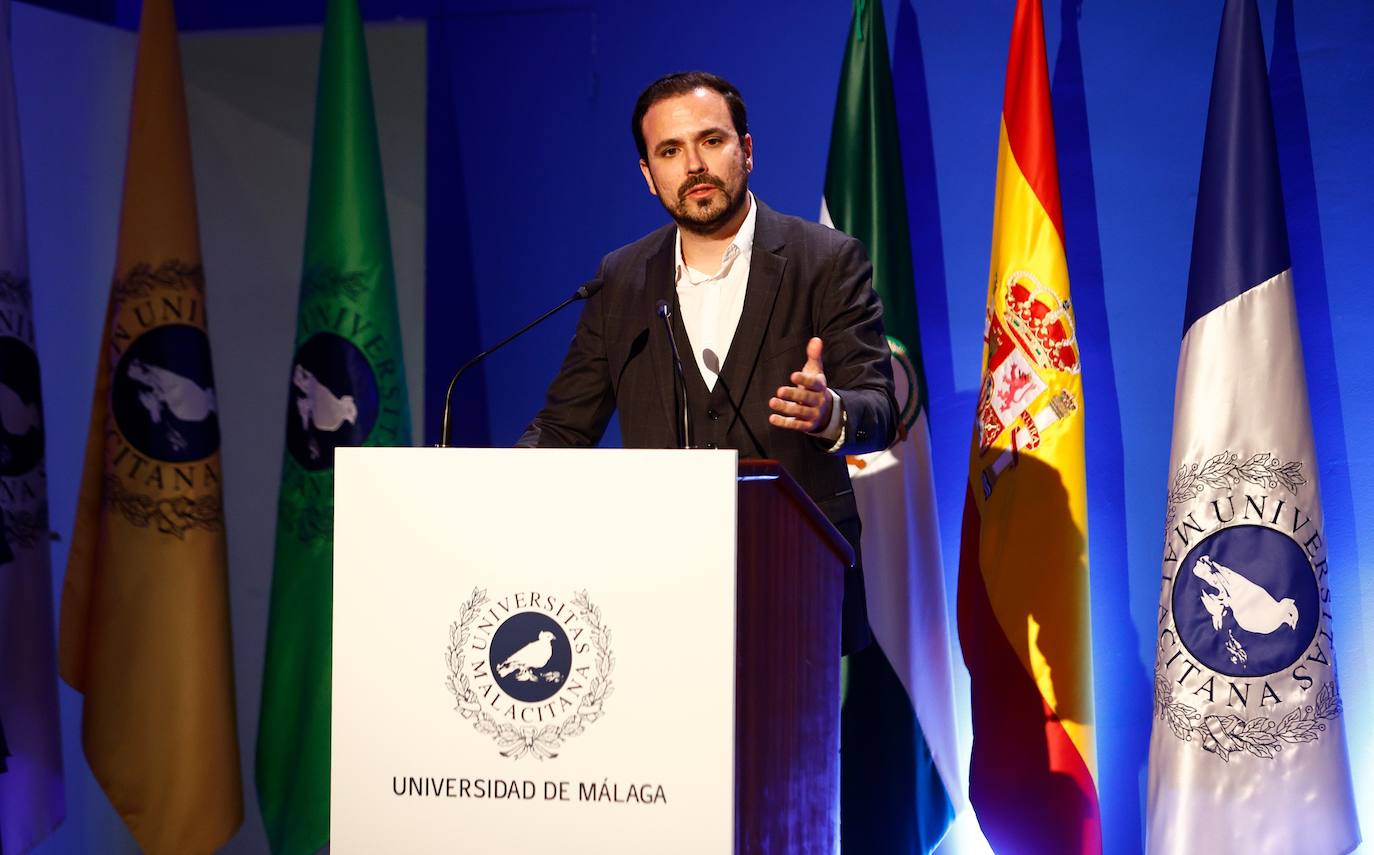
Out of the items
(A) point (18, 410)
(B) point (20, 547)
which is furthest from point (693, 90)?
(B) point (20, 547)

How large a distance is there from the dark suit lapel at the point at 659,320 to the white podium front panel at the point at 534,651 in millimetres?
726

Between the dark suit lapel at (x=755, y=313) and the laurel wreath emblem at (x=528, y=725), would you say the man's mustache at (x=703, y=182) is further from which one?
the laurel wreath emblem at (x=528, y=725)

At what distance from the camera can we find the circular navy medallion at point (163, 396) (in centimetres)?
342

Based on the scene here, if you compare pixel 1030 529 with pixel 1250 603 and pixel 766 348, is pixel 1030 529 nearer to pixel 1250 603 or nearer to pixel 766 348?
pixel 1250 603

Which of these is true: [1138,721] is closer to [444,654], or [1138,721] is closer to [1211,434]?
[1211,434]

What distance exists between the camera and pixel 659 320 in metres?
2.42

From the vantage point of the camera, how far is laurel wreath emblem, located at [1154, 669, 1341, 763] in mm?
2895

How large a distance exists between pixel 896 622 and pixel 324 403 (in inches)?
63.4

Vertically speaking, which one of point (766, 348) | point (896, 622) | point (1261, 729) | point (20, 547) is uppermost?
point (766, 348)

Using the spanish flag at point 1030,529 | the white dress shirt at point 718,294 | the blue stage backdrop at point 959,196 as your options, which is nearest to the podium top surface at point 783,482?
the white dress shirt at point 718,294

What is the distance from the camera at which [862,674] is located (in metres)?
3.36

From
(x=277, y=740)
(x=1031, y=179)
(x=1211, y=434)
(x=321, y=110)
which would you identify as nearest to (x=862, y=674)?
(x=1211, y=434)

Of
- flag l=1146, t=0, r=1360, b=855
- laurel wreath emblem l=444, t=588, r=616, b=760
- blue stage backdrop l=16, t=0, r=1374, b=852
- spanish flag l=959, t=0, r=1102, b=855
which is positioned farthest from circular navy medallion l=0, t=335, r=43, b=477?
flag l=1146, t=0, r=1360, b=855

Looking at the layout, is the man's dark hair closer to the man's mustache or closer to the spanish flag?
the man's mustache
